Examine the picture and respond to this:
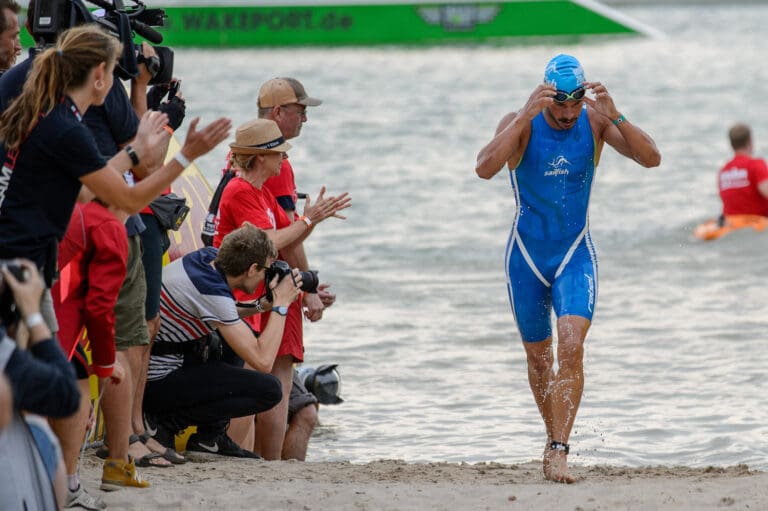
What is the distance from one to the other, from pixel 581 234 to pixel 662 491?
136 centimetres

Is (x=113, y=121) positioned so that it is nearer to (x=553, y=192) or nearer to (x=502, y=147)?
(x=502, y=147)

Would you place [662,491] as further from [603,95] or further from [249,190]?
[249,190]

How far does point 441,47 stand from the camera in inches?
1959

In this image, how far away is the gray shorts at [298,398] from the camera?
25.4 ft

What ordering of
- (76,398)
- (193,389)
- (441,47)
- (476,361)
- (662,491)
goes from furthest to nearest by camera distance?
(441,47), (476,361), (193,389), (662,491), (76,398)

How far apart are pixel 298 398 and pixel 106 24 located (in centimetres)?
274

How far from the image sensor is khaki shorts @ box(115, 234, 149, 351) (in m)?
5.74

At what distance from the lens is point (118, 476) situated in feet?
18.7

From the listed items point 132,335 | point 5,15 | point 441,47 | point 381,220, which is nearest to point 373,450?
point 132,335

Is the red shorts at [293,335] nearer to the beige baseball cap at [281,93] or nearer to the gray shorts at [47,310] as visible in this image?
the beige baseball cap at [281,93]

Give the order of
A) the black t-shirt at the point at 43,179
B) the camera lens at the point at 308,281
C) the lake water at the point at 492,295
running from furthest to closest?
1. the lake water at the point at 492,295
2. the camera lens at the point at 308,281
3. the black t-shirt at the point at 43,179

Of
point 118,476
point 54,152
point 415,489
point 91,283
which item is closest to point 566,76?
point 415,489

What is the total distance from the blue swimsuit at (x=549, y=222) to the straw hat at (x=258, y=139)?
1.28 meters

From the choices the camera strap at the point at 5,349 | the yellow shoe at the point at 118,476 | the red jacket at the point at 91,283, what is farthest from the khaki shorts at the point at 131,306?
the camera strap at the point at 5,349
